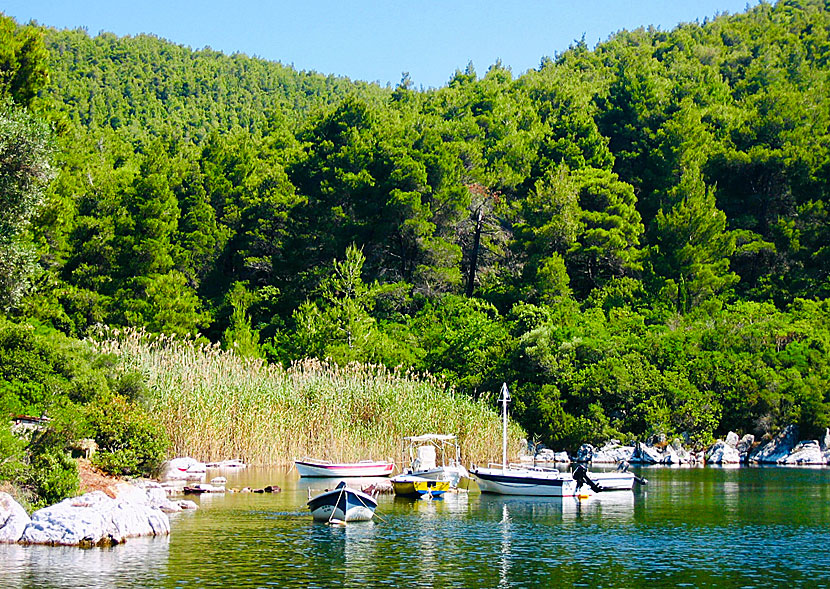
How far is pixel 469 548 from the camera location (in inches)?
816

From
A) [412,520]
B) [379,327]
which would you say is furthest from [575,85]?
[412,520]

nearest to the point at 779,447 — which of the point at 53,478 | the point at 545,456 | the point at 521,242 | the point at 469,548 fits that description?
the point at 545,456

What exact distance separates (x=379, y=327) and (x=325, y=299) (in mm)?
3588

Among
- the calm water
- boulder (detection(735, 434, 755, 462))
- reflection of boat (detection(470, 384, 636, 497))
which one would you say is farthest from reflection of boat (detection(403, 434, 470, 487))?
boulder (detection(735, 434, 755, 462))

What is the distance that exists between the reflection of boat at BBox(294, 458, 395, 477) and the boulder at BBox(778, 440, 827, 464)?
24975 mm

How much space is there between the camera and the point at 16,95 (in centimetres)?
3084

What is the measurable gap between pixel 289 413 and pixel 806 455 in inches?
1063

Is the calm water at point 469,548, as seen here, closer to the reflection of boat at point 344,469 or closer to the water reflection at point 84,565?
the water reflection at point 84,565

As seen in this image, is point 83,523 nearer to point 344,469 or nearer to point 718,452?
point 344,469

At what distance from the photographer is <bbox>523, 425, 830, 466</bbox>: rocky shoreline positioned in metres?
48.1

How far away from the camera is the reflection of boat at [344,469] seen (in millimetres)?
32094

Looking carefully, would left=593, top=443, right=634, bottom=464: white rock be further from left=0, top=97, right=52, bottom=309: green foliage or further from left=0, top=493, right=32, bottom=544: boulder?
left=0, top=493, right=32, bottom=544: boulder

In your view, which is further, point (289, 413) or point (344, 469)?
point (289, 413)

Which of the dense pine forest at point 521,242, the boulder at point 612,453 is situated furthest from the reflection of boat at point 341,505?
the boulder at point 612,453
